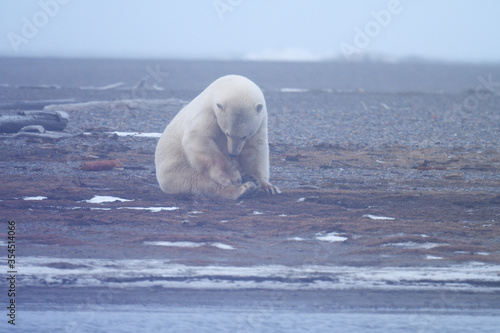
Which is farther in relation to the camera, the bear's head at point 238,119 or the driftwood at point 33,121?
the driftwood at point 33,121

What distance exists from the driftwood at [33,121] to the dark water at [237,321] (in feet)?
24.2

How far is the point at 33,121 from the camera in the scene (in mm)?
10688

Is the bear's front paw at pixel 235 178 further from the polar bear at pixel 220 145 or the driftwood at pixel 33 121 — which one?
the driftwood at pixel 33 121

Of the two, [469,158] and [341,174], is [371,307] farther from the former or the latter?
[469,158]

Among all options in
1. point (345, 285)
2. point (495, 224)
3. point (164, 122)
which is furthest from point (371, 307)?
point (164, 122)

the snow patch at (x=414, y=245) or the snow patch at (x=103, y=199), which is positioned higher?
the snow patch at (x=103, y=199)

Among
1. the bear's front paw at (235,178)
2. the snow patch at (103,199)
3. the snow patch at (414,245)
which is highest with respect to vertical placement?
the bear's front paw at (235,178)

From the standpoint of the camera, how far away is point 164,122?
1311 cm

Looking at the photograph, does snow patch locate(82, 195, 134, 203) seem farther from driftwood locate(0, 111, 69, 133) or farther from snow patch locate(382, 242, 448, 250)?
driftwood locate(0, 111, 69, 133)

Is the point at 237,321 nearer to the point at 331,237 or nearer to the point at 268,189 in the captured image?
the point at 331,237

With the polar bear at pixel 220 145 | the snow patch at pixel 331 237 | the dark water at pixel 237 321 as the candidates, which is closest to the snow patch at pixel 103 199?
the polar bear at pixel 220 145

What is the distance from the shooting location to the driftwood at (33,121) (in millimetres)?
10516

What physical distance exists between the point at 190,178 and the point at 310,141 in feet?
16.2

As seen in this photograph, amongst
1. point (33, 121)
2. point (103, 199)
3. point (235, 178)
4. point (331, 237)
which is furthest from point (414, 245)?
point (33, 121)
